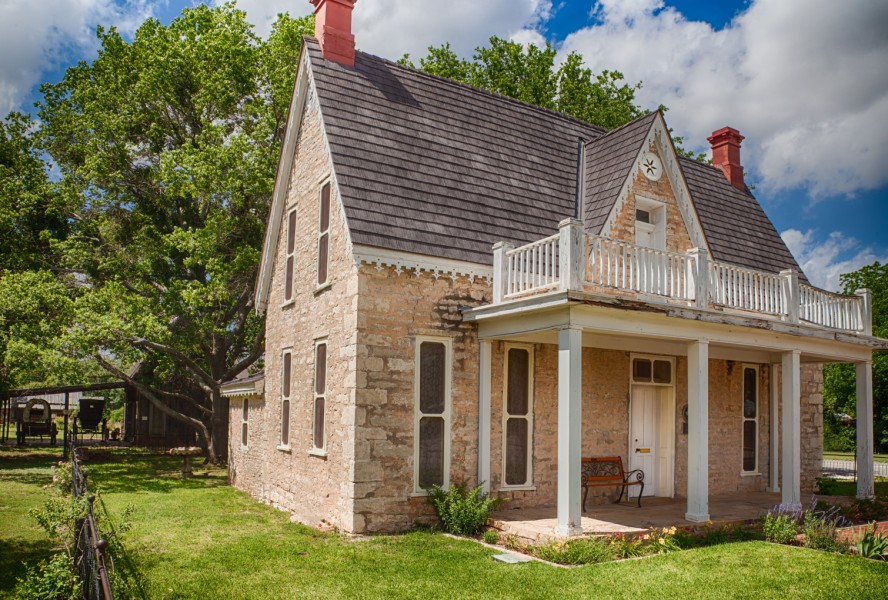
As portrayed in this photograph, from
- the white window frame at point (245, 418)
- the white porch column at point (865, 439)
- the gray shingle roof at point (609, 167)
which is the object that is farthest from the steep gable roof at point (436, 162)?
the white window frame at point (245, 418)

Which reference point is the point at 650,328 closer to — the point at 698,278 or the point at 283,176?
the point at 698,278

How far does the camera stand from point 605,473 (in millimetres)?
13305

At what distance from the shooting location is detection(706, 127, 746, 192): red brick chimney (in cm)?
2083

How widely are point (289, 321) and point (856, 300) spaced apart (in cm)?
1206

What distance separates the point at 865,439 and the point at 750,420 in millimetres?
2383

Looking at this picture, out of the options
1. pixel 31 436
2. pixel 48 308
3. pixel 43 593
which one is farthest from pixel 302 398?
pixel 31 436

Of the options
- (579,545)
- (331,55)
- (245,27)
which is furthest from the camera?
(245,27)

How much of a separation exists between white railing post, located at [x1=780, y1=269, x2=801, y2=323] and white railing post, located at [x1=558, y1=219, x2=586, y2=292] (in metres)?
5.25

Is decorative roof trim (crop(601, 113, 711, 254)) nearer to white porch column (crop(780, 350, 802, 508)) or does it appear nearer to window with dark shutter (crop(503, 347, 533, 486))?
white porch column (crop(780, 350, 802, 508))

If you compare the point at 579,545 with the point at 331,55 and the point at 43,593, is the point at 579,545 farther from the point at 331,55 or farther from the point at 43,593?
the point at 331,55

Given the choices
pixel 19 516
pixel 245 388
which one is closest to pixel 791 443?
pixel 245 388

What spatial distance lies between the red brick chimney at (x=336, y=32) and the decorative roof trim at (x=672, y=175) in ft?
20.3

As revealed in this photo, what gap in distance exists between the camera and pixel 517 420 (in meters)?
12.8

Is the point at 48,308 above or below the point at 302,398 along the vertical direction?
above
